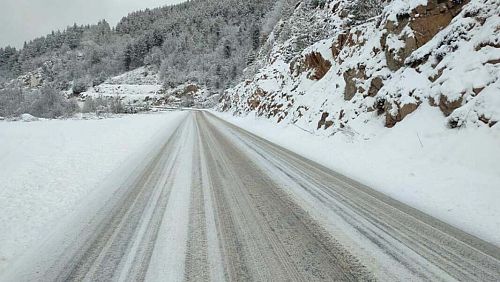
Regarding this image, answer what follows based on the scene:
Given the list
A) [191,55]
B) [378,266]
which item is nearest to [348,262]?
[378,266]

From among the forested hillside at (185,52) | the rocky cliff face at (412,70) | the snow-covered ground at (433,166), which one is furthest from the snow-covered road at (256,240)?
the forested hillside at (185,52)

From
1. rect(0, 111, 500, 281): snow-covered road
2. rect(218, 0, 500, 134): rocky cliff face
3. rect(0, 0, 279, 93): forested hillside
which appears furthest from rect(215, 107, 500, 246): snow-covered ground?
rect(0, 0, 279, 93): forested hillside

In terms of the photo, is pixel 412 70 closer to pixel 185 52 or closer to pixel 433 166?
pixel 433 166

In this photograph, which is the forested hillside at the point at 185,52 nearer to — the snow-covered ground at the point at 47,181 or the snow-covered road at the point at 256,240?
the snow-covered ground at the point at 47,181

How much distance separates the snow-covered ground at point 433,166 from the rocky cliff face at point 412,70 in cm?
47

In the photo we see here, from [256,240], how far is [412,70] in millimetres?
9643

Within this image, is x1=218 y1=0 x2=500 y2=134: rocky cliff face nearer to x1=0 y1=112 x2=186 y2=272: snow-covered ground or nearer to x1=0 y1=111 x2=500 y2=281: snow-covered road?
x1=0 y1=111 x2=500 y2=281: snow-covered road

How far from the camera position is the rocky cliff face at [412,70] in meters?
8.19

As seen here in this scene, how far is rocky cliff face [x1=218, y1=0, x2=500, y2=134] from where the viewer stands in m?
8.19

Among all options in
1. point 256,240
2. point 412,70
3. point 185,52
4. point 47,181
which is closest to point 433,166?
point 412,70

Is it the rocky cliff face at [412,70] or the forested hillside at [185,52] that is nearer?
the rocky cliff face at [412,70]

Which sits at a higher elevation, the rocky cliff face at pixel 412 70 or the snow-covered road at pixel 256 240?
the rocky cliff face at pixel 412 70

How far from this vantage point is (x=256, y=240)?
13.5ft

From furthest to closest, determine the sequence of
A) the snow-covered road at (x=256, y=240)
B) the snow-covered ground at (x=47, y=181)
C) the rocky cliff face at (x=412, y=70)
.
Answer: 1. the rocky cliff face at (x=412, y=70)
2. the snow-covered ground at (x=47, y=181)
3. the snow-covered road at (x=256, y=240)
